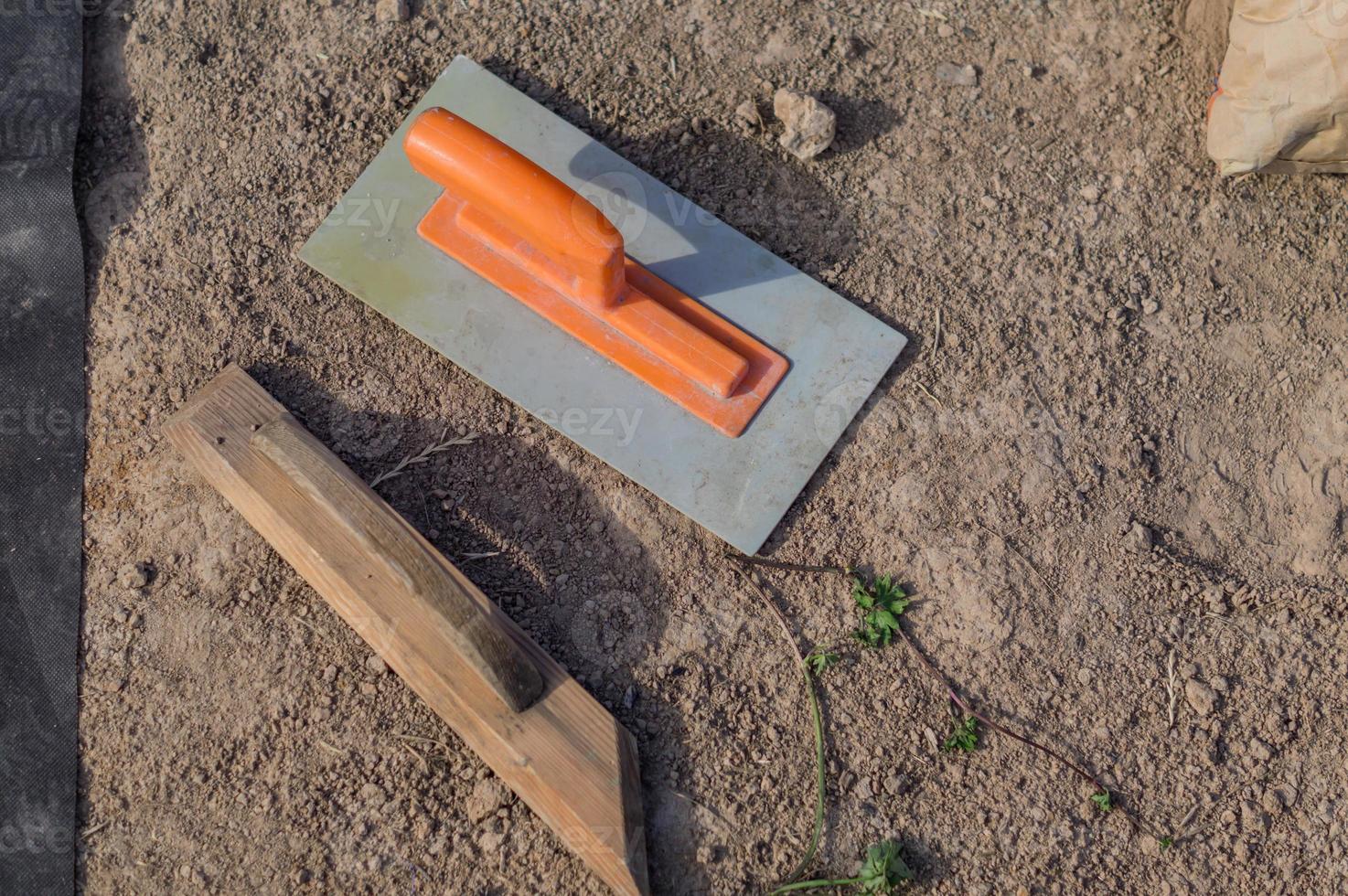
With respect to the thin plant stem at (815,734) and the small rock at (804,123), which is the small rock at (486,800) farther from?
the small rock at (804,123)

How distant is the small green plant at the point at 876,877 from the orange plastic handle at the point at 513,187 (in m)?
1.55

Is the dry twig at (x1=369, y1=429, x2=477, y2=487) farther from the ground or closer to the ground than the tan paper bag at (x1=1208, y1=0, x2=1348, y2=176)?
closer to the ground

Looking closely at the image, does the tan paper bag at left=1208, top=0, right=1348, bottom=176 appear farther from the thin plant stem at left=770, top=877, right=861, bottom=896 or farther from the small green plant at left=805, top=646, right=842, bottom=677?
the thin plant stem at left=770, top=877, right=861, bottom=896

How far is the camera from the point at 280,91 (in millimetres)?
2891

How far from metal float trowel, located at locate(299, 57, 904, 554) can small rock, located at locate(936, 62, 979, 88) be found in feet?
2.62

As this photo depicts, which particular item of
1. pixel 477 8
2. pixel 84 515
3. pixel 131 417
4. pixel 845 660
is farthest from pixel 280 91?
pixel 845 660

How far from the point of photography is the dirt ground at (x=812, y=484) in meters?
2.48

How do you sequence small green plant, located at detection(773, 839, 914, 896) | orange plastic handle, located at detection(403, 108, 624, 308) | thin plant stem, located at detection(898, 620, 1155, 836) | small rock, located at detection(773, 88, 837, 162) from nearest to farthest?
orange plastic handle, located at detection(403, 108, 624, 308), small green plant, located at detection(773, 839, 914, 896), thin plant stem, located at detection(898, 620, 1155, 836), small rock, located at detection(773, 88, 837, 162)

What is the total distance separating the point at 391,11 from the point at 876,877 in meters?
2.71

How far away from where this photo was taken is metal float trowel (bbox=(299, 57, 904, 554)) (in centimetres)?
263

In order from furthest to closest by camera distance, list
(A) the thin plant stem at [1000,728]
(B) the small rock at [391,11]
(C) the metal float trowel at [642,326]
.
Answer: (B) the small rock at [391,11]
(C) the metal float trowel at [642,326]
(A) the thin plant stem at [1000,728]

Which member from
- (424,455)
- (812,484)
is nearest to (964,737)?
(812,484)

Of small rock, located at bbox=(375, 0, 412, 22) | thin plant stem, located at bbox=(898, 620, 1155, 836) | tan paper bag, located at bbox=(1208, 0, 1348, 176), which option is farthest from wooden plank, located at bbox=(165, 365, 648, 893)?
tan paper bag, located at bbox=(1208, 0, 1348, 176)

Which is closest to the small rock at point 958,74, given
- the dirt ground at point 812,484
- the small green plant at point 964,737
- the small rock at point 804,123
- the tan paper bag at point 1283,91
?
the dirt ground at point 812,484
